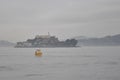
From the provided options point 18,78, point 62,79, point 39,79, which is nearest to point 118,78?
point 62,79

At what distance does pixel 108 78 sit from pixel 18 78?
498 inches

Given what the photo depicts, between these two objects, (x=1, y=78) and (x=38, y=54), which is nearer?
(x=1, y=78)

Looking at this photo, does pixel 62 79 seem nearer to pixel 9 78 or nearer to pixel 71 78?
pixel 71 78

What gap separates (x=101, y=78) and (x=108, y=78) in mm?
953

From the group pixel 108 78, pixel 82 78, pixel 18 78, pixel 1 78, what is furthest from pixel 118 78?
pixel 1 78

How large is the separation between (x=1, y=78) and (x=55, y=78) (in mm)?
7627

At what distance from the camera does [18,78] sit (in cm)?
3772

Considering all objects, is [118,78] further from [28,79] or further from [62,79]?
[28,79]

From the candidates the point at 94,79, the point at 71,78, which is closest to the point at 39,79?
the point at 71,78

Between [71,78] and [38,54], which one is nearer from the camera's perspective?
[71,78]

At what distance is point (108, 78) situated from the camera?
1438 inches

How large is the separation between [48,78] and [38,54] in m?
86.9

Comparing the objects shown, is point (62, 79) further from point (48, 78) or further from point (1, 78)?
point (1, 78)

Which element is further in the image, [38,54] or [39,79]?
[38,54]
